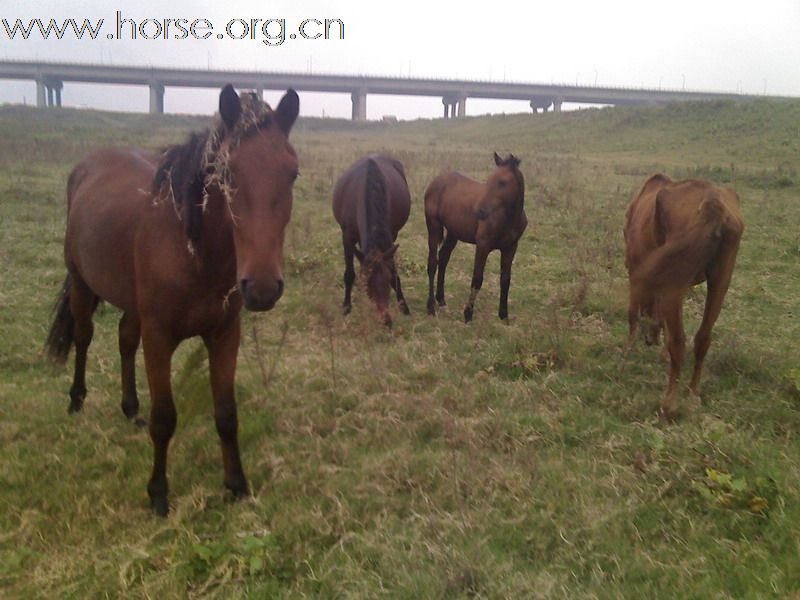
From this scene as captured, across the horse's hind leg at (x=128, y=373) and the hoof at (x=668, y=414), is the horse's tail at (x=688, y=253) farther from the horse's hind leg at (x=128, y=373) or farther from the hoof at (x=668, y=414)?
the horse's hind leg at (x=128, y=373)

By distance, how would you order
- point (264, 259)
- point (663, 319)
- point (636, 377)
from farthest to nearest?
point (636, 377)
point (663, 319)
point (264, 259)

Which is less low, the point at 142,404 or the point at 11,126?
the point at 11,126

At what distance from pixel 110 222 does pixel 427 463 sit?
7.29 feet

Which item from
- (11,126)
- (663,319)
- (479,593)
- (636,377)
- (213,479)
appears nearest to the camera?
(479,593)

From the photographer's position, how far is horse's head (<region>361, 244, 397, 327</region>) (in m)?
4.77

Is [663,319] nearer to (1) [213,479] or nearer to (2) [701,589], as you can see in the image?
(2) [701,589]

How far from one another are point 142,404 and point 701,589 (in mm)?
3554

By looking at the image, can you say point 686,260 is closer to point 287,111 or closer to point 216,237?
point 287,111

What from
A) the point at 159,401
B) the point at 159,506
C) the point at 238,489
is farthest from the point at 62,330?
the point at 238,489

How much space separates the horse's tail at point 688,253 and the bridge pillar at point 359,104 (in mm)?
59639

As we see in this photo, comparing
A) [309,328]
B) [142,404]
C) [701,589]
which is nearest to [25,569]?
[142,404]

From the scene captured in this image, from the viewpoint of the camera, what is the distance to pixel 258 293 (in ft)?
6.29

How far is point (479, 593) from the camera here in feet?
7.07

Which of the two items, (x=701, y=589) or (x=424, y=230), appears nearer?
(x=701, y=589)
